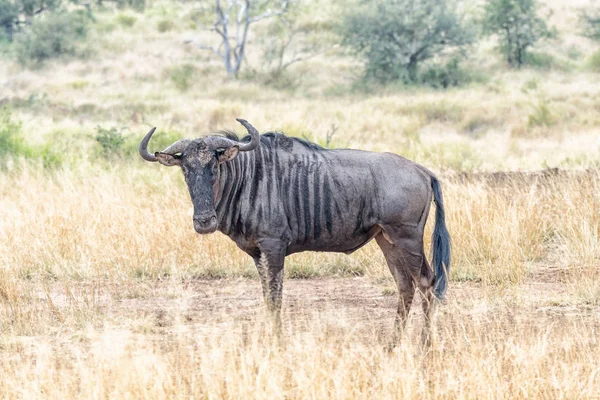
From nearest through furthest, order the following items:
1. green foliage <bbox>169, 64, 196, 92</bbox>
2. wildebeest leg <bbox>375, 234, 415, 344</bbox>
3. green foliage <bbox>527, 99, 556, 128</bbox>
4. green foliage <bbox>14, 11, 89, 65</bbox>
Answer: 1. wildebeest leg <bbox>375, 234, 415, 344</bbox>
2. green foliage <bbox>527, 99, 556, 128</bbox>
3. green foliage <bbox>169, 64, 196, 92</bbox>
4. green foliage <bbox>14, 11, 89, 65</bbox>

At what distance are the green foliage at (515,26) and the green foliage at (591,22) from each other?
2757 millimetres

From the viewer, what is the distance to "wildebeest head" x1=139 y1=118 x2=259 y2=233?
16.5ft

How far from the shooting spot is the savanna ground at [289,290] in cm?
411

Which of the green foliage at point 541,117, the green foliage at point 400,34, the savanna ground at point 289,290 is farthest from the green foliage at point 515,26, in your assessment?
the savanna ground at point 289,290

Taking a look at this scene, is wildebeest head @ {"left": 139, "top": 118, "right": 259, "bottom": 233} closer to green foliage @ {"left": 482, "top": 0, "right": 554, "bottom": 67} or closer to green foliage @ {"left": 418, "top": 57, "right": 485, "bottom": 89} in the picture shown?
green foliage @ {"left": 418, "top": 57, "right": 485, "bottom": 89}

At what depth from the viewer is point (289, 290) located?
6910 millimetres

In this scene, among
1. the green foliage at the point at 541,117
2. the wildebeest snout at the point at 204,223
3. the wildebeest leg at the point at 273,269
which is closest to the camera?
the wildebeest snout at the point at 204,223

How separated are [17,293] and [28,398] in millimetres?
2664

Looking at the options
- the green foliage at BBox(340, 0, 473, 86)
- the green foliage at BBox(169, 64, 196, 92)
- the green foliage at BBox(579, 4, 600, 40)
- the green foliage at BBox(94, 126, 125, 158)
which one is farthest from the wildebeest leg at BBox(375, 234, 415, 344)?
the green foliage at BBox(579, 4, 600, 40)

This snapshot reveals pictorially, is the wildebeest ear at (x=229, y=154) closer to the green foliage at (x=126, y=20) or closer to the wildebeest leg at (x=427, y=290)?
the wildebeest leg at (x=427, y=290)

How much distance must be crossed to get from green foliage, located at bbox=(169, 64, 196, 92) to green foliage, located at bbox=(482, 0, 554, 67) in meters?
9.99

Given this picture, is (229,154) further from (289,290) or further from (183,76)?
(183,76)

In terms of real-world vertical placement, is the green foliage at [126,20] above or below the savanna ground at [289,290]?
below

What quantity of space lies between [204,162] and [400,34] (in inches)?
928
